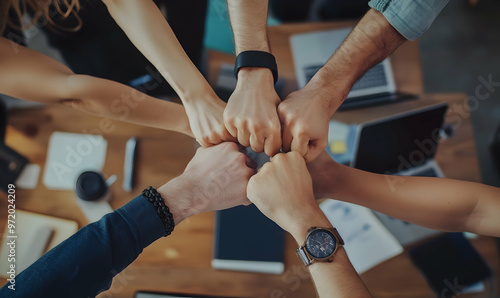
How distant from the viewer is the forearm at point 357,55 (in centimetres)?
115

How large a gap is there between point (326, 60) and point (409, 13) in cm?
38

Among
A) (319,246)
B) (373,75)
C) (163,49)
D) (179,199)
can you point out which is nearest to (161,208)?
(179,199)

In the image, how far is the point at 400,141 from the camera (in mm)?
1228

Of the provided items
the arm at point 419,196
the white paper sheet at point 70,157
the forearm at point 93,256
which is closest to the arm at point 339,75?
the arm at point 419,196

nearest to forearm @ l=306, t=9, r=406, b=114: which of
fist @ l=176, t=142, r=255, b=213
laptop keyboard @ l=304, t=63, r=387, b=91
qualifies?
laptop keyboard @ l=304, t=63, r=387, b=91

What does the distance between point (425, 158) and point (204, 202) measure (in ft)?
2.83

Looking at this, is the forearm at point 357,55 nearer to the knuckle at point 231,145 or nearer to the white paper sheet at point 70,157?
the knuckle at point 231,145

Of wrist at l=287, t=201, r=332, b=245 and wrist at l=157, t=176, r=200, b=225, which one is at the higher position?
wrist at l=157, t=176, r=200, b=225

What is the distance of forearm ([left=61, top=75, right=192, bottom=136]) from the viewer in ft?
3.61

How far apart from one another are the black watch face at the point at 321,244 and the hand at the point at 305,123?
9.8 inches

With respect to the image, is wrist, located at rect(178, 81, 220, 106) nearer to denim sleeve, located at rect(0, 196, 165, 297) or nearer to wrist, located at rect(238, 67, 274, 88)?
wrist, located at rect(238, 67, 274, 88)

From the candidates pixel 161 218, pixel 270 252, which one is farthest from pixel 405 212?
pixel 161 218

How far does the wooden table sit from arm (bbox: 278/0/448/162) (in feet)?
0.81

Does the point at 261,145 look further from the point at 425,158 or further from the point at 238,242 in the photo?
the point at 425,158
